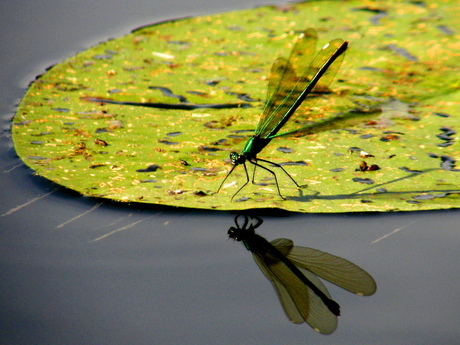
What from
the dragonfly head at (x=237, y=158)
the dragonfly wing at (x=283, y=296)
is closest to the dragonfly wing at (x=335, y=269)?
the dragonfly wing at (x=283, y=296)

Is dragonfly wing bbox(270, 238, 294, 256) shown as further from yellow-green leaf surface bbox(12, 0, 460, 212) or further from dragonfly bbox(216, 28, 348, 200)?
dragonfly bbox(216, 28, 348, 200)

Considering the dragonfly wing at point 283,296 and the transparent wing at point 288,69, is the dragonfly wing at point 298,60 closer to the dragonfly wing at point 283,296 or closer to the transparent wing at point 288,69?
the transparent wing at point 288,69

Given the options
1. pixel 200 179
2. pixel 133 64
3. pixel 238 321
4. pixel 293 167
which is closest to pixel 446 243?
pixel 293 167

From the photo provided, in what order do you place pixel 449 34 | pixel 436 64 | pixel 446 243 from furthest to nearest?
pixel 449 34, pixel 436 64, pixel 446 243

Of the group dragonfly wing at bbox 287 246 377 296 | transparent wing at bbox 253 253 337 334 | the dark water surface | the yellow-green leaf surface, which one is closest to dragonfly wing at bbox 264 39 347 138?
the yellow-green leaf surface

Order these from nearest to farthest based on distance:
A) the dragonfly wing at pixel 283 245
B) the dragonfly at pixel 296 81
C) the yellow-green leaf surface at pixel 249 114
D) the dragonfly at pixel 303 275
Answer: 1. the dragonfly at pixel 303 275
2. the dragonfly wing at pixel 283 245
3. the yellow-green leaf surface at pixel 249 114
4. the dragonfly at pixel 296 81

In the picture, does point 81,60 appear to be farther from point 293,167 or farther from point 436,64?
point 436,64
